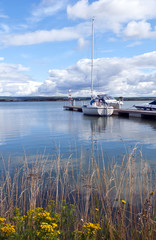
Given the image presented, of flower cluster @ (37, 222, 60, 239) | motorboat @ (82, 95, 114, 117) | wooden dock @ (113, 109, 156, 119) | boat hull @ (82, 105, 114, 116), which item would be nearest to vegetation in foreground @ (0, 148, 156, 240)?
flower cluster @ (37, 222, 60, 239)

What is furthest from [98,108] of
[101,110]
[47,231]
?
[47,231]

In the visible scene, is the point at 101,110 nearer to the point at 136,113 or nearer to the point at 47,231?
the point at 136,113

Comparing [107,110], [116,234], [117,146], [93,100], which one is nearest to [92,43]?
[93,100]

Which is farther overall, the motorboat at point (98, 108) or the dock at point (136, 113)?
the motorboat at point (98, 108)

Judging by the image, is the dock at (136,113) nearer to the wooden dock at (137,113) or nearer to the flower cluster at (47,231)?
the wooden dock at (137,113)

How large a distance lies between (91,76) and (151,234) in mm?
37055

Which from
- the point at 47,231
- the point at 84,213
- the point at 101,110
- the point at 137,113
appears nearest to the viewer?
the point at 47,231

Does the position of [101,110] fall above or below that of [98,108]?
below

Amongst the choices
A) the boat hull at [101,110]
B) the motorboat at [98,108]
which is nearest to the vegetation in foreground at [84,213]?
the boat hull at [101,110]

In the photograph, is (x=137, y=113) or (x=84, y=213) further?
(x=137, y=113)

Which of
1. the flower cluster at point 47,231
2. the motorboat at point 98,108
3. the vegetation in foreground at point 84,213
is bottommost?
the vegetation in foreground at point 84,213

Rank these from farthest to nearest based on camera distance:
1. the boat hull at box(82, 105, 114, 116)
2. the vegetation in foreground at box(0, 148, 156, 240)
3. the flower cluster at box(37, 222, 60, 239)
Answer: the boat hull at box(82, 105, 114, 116) < the vegetation in foreground at box(0, 148, 156, 240) < the flower cluster at box(37, 222, 60, 239)

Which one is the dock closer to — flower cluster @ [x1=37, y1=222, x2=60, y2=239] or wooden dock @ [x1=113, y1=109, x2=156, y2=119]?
wooden dock @ [x1=113, y1=109, x2=156, y2=119]

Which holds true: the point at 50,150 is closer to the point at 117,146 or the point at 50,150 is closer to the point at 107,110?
the point at 117,146
